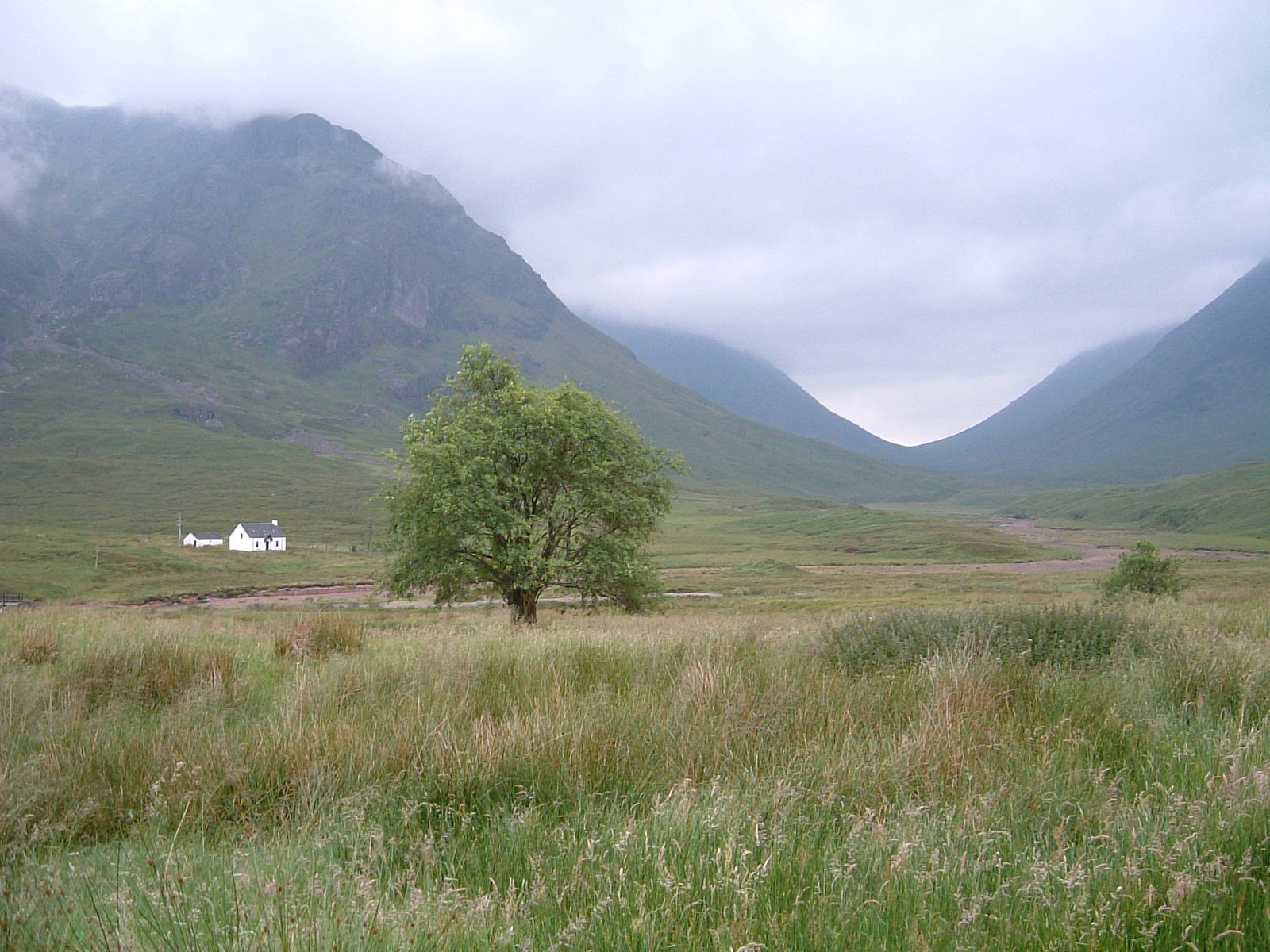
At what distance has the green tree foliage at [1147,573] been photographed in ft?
122

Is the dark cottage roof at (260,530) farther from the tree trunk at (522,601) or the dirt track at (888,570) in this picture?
the tree trunk at (522,601)

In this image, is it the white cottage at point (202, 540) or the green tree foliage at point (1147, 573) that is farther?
the white cottage at point (202, 540)

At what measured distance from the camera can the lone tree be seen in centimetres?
2382

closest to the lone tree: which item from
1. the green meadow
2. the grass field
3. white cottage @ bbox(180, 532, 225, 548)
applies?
the grass field

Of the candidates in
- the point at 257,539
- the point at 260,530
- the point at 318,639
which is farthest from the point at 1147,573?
the point at 260,530

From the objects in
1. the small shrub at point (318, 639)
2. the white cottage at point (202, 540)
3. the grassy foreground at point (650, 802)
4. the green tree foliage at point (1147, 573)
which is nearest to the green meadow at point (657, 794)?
the grassy foreground at point (650, 802)

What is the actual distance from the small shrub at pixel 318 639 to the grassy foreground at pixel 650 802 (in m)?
2.19

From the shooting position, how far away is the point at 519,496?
2488cm

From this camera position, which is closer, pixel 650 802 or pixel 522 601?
pixel 650 802

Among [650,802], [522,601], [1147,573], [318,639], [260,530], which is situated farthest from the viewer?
[260,530]

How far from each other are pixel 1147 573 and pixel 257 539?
115803mm

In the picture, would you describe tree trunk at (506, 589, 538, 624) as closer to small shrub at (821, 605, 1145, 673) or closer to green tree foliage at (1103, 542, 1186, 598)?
small shrub at (821, 605, 1145, 673)

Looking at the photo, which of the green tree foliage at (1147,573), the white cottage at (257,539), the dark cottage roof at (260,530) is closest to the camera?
the green tree foliage at (1147,573)

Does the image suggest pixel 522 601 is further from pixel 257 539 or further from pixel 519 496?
pixel 257 539
